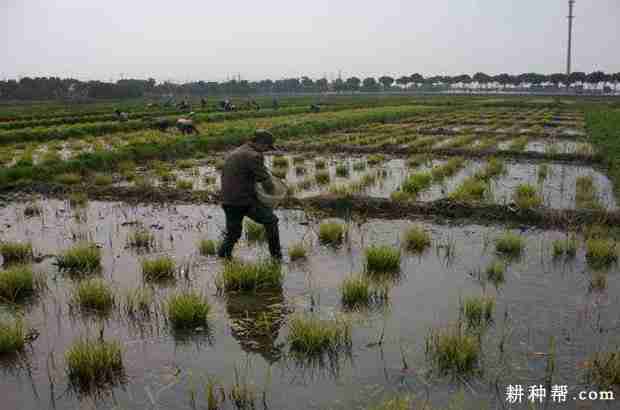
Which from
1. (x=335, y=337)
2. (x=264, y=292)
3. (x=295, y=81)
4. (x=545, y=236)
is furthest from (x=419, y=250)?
(x=295, y=81)

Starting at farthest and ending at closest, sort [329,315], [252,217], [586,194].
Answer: [586,194], [252,217], [329,315]

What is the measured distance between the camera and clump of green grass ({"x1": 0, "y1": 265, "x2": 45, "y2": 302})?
419 cm

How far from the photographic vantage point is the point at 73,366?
9.71ft

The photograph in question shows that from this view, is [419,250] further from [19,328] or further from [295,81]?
[295,81]

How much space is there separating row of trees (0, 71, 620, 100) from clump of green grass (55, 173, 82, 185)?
138 ft

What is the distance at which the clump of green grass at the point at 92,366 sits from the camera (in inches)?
116

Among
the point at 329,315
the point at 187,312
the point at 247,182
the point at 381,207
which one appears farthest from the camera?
the point at 381,207

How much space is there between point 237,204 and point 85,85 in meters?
50.7

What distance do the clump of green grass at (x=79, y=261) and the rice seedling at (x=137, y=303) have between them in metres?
0.95

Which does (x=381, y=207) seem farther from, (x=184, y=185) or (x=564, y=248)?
(x=184, y=185)

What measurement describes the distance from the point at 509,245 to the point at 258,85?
82.3m

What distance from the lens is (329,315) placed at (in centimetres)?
378

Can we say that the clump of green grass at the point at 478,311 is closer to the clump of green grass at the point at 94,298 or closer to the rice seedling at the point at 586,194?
the clump of green grass at the point at 94,298

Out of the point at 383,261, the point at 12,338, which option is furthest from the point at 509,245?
the point at 12,338
